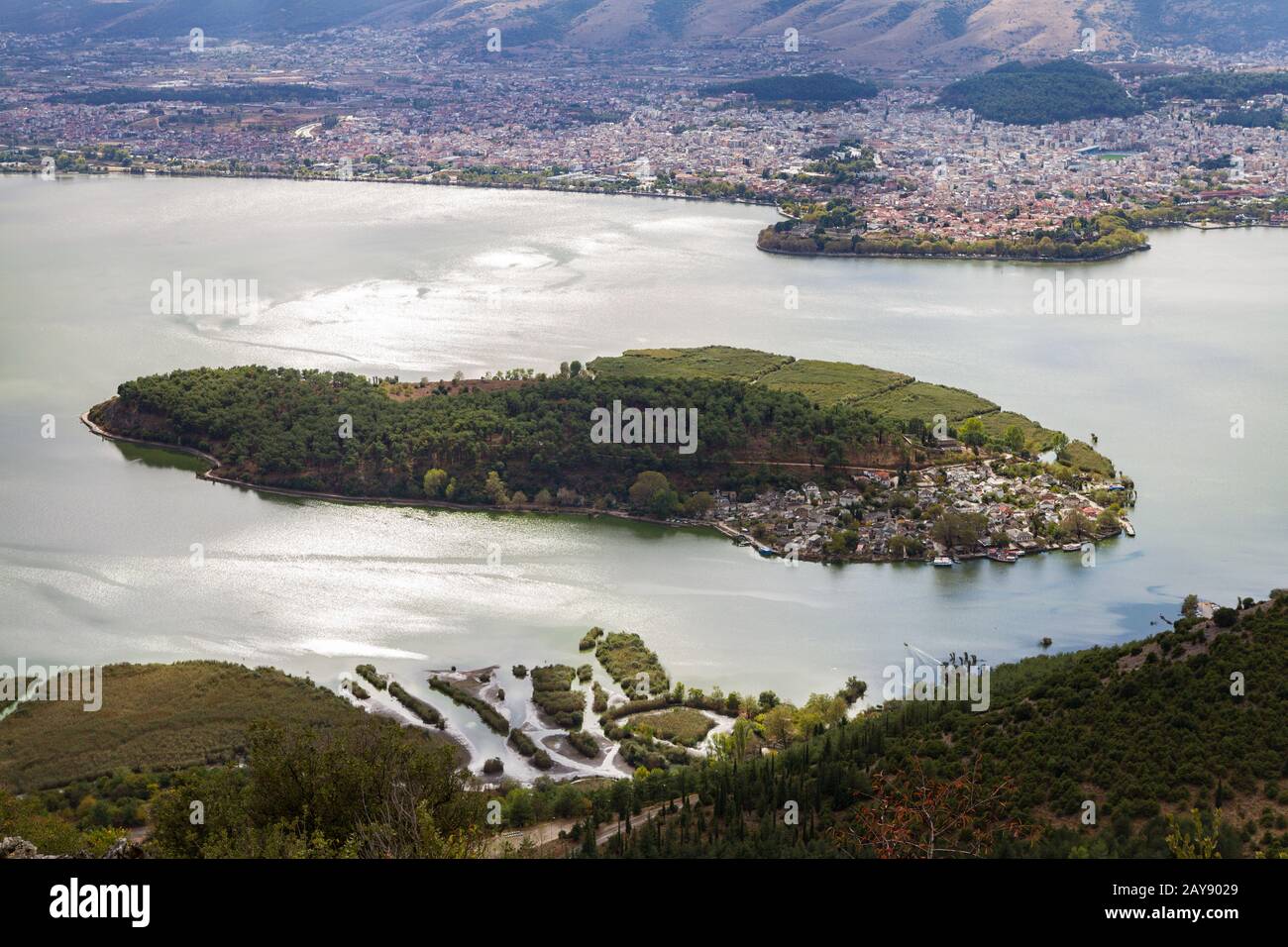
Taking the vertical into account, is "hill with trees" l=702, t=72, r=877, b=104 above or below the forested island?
above

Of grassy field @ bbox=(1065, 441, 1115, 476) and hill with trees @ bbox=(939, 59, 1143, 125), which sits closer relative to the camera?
grassy field @ bbox=(1065, 441, 1115, 476)

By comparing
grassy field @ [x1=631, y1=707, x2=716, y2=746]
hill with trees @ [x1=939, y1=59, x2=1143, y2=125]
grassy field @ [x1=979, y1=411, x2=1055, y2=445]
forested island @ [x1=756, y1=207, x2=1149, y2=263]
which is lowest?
grassy field @ [x1=631, y1=707, x2=716, y2=746]

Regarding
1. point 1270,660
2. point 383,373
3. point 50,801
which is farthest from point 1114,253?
point 50,801

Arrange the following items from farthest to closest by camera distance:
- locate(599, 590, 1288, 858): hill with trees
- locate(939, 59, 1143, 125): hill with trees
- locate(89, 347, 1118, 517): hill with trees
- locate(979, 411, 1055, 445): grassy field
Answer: locate(939, 59, 1143, 125): hill with trees
locate(979, 411, 1055, 445): grassy field
locate(89, 347, 1118, 517): hill with trees
locate(599, 590, 1288, 858): hill with trees

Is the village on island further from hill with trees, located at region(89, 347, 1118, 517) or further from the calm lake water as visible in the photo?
hill with trees, located at region(89, 347, 1118, 517)

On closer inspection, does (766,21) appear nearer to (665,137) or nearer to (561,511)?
(665,137)

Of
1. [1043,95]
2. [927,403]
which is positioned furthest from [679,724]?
[1043,95]

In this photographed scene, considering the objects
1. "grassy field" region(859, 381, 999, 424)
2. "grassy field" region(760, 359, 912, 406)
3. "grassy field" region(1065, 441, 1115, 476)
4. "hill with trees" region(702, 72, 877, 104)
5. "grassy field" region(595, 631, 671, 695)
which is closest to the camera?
"grassy field" region(595, 631, 671, 695)

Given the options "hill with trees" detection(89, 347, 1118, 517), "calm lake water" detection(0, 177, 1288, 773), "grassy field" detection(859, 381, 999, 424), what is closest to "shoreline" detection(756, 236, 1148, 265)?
"calm lake water" detection(0, 177, 1288, 773)

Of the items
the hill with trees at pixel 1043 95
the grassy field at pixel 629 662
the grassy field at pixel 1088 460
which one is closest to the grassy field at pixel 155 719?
the grassy field at pixel 629 662
